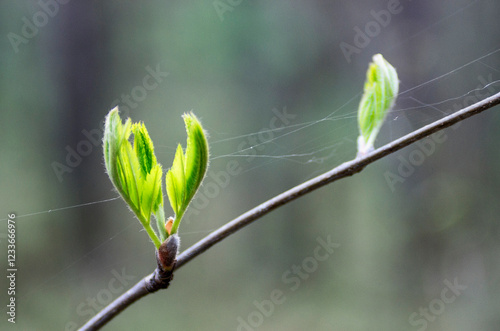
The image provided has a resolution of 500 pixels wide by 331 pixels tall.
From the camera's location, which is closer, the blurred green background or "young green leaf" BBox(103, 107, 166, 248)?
"young green leaf" BBox(103, 107, 166, 248)

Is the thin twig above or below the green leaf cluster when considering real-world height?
below

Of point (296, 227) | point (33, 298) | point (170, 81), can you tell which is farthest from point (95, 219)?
point (296, 227)

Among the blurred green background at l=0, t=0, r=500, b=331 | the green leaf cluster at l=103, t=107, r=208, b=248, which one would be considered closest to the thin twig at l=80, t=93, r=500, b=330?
the green leaf cluster at l=103, t=107, r=208, b=248

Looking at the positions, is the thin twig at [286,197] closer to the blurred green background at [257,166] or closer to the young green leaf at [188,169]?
the young green leaf at [188,169]

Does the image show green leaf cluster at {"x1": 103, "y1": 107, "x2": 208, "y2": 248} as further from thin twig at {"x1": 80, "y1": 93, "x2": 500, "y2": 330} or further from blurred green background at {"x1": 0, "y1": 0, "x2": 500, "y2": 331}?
blurred green background at {"x1": 0, "y1": 0, "x2": 500, "y2": 331}

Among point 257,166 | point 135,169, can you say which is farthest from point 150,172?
point 257,166

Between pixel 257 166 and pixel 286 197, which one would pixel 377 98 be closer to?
pixel 286 197

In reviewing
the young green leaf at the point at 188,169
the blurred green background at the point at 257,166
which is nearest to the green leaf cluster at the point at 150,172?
the young green leaf at the point at 188,169
